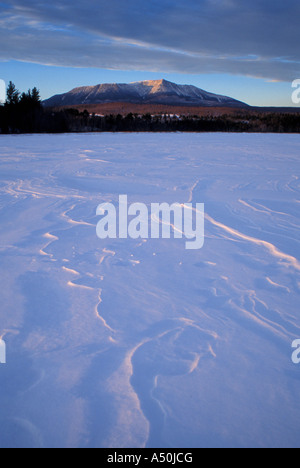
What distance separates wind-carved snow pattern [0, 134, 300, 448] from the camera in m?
1.43

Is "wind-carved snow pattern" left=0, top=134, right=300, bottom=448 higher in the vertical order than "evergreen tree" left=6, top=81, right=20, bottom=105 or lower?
lower

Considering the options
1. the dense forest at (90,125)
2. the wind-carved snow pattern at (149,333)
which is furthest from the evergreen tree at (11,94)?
the wind-carved snow pattern at (149,333)

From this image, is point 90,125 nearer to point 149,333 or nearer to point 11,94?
point 11,94

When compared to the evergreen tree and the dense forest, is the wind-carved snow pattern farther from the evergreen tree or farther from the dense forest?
the evergreen tree

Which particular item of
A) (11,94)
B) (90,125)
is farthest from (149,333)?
(11,94)

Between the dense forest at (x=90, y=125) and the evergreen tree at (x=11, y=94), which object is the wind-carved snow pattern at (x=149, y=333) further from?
the evergreen tree at (x=11, y=94)

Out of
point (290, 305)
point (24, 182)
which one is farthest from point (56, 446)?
point (24, 182)

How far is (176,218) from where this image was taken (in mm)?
3902

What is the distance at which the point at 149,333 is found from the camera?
196cm

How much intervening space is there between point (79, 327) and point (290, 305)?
1423 mm

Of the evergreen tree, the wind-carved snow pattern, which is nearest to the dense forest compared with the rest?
the evergreen tree

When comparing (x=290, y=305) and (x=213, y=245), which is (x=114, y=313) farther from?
(x=213, y=245)

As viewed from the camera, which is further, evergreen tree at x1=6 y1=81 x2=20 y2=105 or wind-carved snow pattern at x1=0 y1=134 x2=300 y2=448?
evergreen tree at x1=6 y1=81 x2=20 y2=105

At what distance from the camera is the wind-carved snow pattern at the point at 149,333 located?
1433mm
